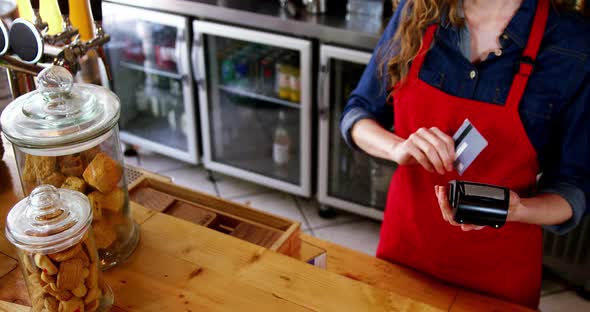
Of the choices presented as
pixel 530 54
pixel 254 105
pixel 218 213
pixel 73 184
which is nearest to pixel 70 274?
pixel 73 184

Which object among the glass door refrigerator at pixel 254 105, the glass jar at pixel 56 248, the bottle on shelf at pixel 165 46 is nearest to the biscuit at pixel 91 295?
the glass jar at pixel 56 248

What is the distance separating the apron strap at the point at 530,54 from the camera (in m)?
1.50

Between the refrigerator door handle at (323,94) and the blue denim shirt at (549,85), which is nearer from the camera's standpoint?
the blue denim shirt at (549,85)

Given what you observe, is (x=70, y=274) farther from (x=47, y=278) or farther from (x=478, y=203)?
(x=478, y=203)

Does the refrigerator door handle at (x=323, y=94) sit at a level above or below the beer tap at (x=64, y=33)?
below

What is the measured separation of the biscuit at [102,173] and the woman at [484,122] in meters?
0.69

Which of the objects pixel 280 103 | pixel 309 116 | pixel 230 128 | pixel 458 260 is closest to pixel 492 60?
pixel 458 260

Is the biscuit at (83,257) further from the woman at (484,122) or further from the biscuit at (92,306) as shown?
the woman at (484,122)

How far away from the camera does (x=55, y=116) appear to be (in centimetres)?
107

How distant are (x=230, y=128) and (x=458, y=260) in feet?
7.16

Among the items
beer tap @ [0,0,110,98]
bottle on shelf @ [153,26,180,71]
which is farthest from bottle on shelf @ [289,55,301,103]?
beer tap @ [0,0,110,98]

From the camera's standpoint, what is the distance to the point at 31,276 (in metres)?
1.03

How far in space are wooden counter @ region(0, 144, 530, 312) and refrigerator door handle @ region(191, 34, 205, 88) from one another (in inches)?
76.2

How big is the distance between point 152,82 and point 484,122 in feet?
8.81
